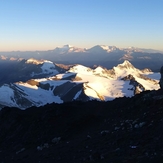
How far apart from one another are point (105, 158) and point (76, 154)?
3.92m

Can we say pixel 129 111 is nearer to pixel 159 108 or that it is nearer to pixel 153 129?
pixel 159 108

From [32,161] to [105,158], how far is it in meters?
8.03

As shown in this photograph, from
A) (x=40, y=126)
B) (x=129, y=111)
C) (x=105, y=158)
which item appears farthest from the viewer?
(x=40, y=126)

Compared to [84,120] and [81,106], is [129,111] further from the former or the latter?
[81,106]

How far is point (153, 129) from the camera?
2214 centimetres

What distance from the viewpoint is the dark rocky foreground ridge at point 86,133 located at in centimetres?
1916

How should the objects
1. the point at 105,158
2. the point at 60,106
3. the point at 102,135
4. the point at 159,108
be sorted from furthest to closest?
the point at 60,106 < the point at 159,108 < the point at 102,135 < the point at 105,158

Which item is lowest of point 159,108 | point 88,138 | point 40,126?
point 40,126

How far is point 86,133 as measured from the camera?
97.7ft

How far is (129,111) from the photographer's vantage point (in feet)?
110

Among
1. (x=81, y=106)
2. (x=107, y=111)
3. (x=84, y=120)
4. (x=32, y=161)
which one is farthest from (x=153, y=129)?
(x=81, y=106)

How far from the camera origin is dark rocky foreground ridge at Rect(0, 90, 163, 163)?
19156 mm

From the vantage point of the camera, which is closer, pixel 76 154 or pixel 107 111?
pixel 76 154

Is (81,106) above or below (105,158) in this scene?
below
